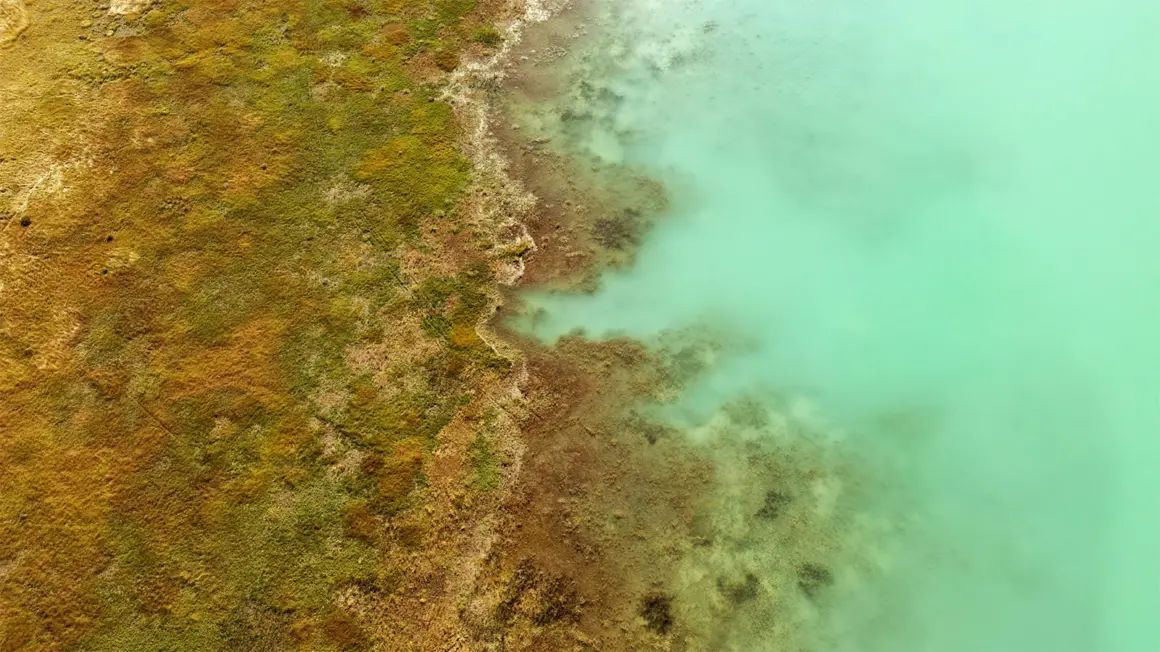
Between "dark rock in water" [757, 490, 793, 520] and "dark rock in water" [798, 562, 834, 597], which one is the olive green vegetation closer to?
"dark rock in water" [757, 490, 793, 520]

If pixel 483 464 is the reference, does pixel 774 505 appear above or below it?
below

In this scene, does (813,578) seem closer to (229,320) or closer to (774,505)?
(774,505)

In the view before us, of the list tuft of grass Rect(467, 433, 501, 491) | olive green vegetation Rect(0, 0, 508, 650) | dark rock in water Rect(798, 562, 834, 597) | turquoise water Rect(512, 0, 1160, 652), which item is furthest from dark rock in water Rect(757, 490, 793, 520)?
olive green vegetation Rect(0, 0, 508, 650)

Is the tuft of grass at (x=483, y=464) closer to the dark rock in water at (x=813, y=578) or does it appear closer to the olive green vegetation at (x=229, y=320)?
the olive green vegetation at (x=229, y=320)

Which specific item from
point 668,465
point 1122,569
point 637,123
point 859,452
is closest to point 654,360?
point 668,465

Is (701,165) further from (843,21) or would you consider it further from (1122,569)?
(1122,569)

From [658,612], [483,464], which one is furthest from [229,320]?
[658,612]
